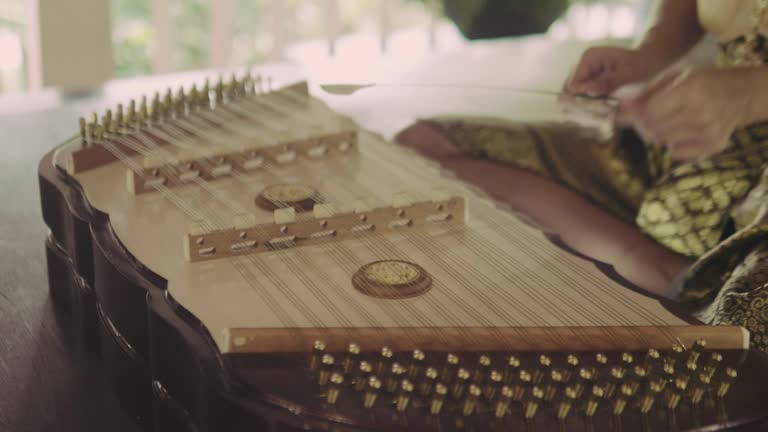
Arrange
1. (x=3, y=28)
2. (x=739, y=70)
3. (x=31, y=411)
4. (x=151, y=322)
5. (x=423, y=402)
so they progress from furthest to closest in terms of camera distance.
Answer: (x=3, y=28) → (x=739, y=70) → (x=31, y=411) → (x=151, y=322) → (x=423, y=402)

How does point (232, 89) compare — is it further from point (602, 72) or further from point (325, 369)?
point (325, 369)

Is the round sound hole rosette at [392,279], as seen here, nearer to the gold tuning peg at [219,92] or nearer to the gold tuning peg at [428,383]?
the gold tuning peg at [428,383]

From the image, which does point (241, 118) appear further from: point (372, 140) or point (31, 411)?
point (31, 411)

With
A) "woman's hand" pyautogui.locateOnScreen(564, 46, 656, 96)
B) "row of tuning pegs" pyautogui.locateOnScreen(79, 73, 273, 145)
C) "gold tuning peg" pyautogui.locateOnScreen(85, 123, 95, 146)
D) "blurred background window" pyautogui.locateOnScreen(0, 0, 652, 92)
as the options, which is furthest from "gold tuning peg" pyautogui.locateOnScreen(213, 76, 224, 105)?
"blurred background window" pyautogui.locateOnScreen(0, 0, 652, 92)

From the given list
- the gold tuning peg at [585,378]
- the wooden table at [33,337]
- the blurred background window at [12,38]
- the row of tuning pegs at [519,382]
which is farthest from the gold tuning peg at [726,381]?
the blurred background window at [12,38]

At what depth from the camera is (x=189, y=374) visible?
83 centimetres

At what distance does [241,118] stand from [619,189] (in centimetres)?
75

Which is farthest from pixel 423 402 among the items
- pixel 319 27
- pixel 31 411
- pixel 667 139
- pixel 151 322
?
pixel 319 27

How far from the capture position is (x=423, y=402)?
2.51 ft

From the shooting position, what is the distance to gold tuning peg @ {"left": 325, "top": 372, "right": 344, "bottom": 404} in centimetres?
75

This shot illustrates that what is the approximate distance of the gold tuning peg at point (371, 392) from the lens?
749 mm

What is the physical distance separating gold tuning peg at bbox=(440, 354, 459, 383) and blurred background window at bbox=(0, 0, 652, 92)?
1.86 m

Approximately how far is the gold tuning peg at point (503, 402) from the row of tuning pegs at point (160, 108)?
835mm

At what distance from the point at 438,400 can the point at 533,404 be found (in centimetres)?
8
